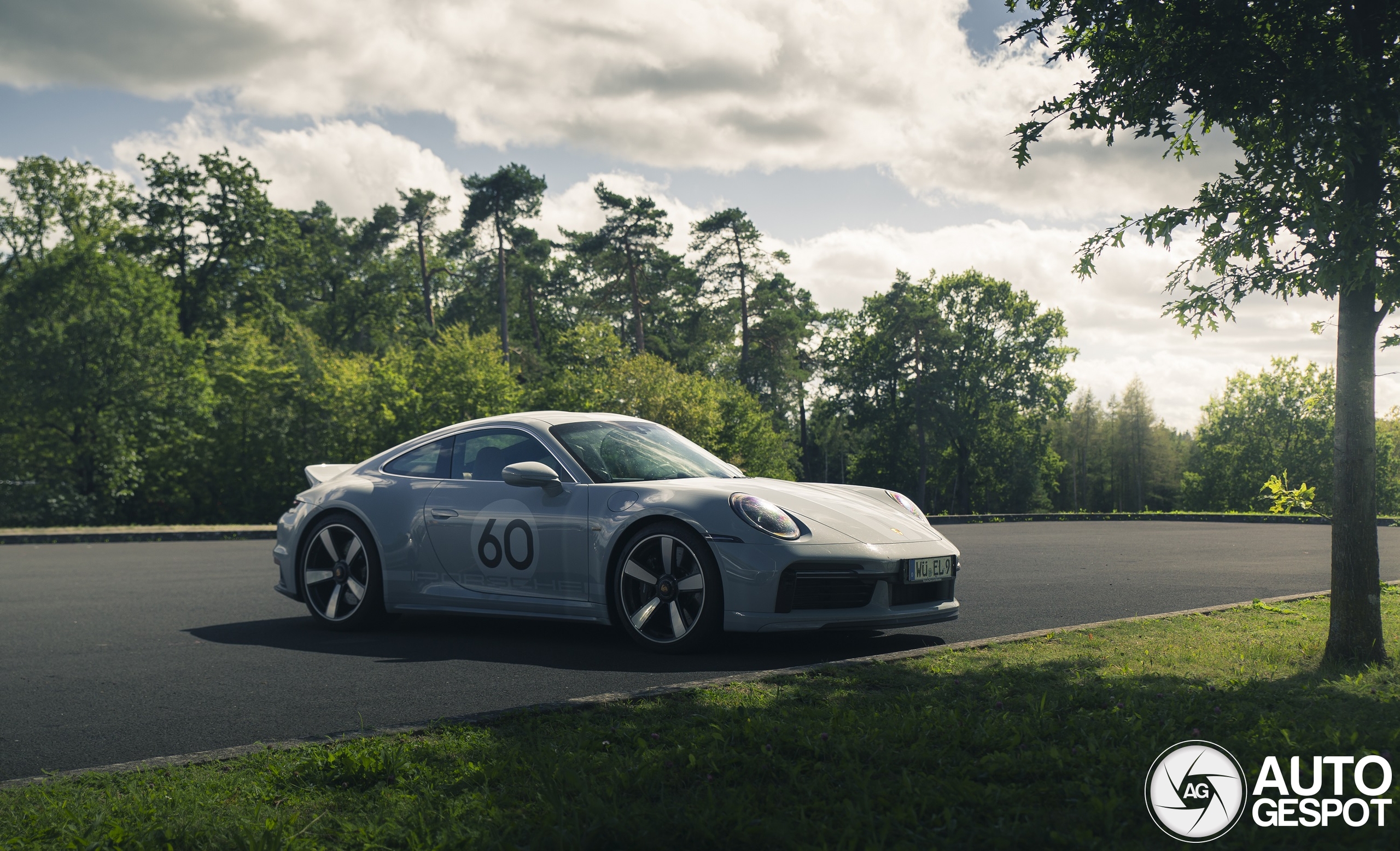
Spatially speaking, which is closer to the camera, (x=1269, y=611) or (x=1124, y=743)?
(x=1124, y=743)

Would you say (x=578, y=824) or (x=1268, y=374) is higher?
(x=1268, y=374)

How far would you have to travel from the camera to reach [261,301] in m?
43.8

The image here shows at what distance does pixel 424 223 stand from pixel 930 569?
57.2 metres

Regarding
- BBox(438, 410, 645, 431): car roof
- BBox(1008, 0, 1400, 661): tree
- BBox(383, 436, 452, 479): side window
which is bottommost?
BBox(383, 436, 452, 479): side window

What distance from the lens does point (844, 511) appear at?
21.5ft

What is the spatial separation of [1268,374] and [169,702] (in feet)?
278

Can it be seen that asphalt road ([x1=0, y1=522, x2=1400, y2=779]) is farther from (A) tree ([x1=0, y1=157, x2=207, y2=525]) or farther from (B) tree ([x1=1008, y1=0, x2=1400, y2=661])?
(A) tree ([x1=0, y1=157, x2=207, y2=525])

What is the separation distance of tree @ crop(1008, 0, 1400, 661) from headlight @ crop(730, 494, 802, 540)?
9.07 feet

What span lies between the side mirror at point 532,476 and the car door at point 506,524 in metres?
0.07

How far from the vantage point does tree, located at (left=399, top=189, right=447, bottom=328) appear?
58500 mm


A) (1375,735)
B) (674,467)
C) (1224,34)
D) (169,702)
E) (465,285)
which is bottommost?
(169,702)

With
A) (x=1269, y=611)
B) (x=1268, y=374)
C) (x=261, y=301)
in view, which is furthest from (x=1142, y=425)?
(x=1269, y=611)

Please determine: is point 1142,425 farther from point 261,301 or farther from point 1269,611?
point 1269,611

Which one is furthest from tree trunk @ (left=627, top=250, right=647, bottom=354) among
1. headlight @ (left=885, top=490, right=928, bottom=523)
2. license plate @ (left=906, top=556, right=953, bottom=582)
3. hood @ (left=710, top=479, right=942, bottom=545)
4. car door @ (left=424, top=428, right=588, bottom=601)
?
license plate @ (left=906, top=556, right=953, bottom=582)
